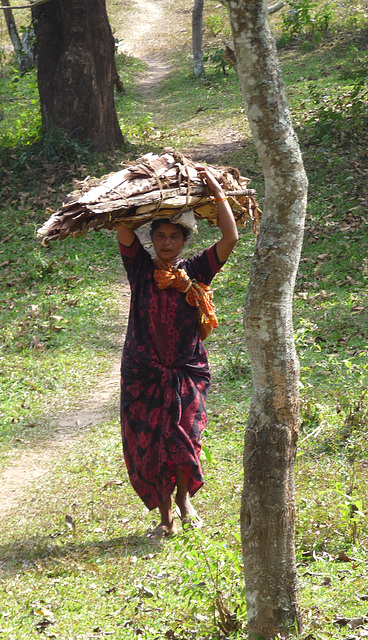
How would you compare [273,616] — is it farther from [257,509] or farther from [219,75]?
[219,75]

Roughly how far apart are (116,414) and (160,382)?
2.32 meters

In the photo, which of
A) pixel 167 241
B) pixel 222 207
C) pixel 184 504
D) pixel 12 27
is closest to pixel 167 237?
pixel 167 241

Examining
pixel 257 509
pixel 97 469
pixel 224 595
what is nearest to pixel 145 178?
pixel 257 509

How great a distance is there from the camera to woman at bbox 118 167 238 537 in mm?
3996

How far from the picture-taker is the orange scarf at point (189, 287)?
3939 mm

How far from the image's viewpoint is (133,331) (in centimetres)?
405

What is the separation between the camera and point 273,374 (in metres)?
2.65

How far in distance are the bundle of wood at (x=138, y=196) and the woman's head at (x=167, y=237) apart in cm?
10

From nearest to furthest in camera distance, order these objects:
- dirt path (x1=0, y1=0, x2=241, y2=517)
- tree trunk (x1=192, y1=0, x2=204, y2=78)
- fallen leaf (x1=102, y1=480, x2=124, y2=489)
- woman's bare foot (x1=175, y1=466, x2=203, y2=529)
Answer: woman's bare foot (x1=175, y1=466, x2=203, y2=529)
fallen leaf (x1=102, y1=480, x2=124, y2=489)
dirt path (x1=0, y1=0, x2=241, y2=517)
tree trunk (x1=192, y1=0, x2=204, y2=78)

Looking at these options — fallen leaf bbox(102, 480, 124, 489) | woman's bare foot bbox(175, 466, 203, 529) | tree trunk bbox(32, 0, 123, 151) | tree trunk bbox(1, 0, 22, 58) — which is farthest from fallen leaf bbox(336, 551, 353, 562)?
tree trunk bbox(1, 0, 22, 58)

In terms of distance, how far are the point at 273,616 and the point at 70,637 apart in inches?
43.8

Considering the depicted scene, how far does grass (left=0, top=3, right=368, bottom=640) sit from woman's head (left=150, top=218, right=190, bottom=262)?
4.30ft

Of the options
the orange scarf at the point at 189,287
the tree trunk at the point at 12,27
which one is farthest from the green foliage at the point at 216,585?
the tree trunk at the point at 12,27

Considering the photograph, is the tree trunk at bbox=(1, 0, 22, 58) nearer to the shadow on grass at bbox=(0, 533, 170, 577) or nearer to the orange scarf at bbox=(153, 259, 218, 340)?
the orange scarf at bbox=(153, 259, 218, 340)
